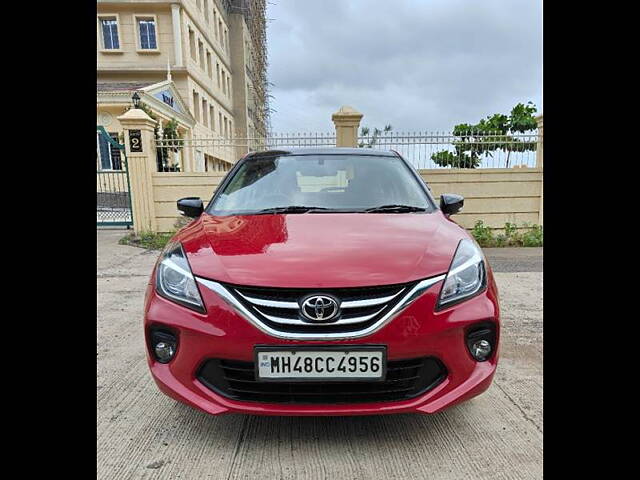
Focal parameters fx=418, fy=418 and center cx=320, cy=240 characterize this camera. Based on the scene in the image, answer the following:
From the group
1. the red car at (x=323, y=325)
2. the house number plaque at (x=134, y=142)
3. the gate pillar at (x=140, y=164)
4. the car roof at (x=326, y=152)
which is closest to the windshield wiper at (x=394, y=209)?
the red car at (x=323, y=325)

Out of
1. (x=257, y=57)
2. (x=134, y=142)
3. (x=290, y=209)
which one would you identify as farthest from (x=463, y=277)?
(x=257, y=57)

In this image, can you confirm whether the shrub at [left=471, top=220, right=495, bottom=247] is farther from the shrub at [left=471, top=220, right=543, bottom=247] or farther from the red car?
the red car

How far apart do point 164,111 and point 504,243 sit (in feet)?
48.2

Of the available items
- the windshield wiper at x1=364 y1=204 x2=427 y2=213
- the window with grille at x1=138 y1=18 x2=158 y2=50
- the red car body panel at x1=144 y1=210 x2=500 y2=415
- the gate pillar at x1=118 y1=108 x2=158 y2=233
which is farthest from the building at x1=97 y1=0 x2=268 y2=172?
the red car body panel at x1=144 y1=210 x2=500 y2=415

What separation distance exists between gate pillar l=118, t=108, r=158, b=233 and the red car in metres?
6.10

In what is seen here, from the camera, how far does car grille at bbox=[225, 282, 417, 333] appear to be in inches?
64.8

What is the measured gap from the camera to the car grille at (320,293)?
5.40ft

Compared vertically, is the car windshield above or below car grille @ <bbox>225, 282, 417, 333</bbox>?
above

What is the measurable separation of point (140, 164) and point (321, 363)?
687cm

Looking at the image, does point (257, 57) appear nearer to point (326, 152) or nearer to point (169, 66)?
point (169, 66)

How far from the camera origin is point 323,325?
1643mm
